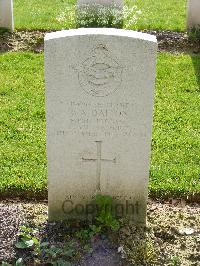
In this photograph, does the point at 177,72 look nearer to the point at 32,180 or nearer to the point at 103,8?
the point at 103,8

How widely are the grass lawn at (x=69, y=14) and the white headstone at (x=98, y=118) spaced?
5.87 metres

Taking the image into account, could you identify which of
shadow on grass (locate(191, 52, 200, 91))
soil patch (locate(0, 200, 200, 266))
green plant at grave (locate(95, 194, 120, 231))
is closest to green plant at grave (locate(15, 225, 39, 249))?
soil patch (locate(0, 200, 200, 266))

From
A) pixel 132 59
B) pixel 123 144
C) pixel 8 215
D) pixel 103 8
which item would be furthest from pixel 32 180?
pixel 103 8

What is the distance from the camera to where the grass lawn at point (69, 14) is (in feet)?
34.4

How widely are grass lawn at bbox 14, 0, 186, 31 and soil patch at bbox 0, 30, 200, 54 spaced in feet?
1.33

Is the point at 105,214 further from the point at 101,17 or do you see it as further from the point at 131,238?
the point at 101,17

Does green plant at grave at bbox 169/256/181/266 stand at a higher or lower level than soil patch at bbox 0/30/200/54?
lower

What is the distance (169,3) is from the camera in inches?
494

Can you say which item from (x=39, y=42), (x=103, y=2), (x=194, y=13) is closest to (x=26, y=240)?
(x=39, y=42)

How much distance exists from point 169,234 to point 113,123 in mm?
1127

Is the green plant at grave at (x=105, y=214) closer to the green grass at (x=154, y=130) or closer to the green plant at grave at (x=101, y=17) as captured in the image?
the green grass at (x=154, y=130)

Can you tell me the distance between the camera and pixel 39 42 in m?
9.59

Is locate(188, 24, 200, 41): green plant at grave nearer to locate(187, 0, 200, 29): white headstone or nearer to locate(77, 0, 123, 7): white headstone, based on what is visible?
locate(187, 0, 200, 29): white headstone

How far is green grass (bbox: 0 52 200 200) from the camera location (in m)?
5.64
